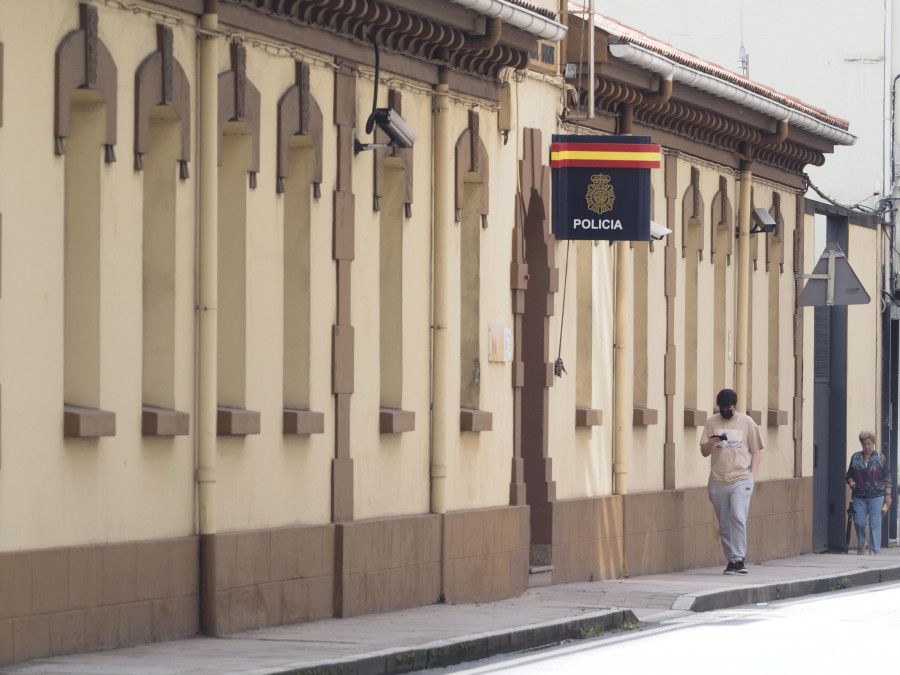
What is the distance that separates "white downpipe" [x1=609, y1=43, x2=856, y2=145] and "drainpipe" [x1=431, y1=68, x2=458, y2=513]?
3557 mm

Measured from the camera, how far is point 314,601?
15.6m

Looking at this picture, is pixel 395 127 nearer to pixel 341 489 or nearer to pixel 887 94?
pixel 341 489

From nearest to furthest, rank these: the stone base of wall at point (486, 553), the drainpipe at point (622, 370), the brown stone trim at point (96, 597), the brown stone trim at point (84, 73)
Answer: the brown stone trim at point (96, 597), the brown stone trim at point (84, 73), the stone base of wall at point (486, 553), the drainpipe at point (622, 370)

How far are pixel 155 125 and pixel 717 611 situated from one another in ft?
24.8

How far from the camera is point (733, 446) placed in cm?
2262

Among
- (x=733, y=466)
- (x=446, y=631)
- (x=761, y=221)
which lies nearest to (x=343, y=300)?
(x=446, y=631)

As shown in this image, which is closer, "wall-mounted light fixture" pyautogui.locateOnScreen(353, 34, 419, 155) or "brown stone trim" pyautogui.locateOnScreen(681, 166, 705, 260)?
"wall-mounted light fixture" pyautogui.locateOnScreen(353, 34, 419, 155)

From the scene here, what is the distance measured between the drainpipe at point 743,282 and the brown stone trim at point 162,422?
13673 millimetres

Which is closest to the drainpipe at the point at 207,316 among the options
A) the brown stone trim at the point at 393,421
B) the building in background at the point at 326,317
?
the building in background at the point at 326,317

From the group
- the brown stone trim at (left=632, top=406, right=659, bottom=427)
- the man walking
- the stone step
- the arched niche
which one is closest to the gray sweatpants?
the man walking

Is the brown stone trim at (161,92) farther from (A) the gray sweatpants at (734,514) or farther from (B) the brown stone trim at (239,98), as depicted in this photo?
(A) the gray sweatpants at (734,514)

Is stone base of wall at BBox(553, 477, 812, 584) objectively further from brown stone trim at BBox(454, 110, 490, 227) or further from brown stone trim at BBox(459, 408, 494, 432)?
brown stone trim at BBox(454, 110, 490, 227)

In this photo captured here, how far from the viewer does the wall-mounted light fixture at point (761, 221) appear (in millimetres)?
26625

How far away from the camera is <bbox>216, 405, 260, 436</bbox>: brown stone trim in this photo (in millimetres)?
14562
